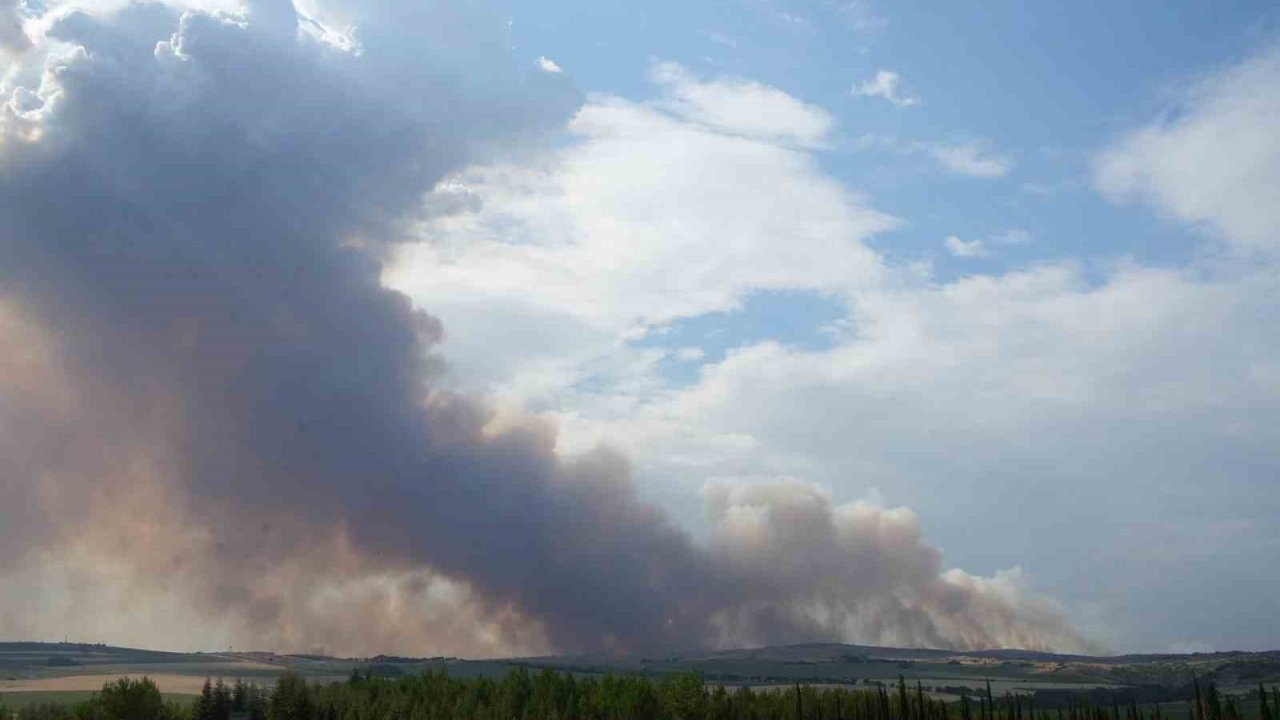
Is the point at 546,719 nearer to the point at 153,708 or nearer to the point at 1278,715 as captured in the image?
the point at 153,708

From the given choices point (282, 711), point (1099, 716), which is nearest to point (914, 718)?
point (1099, 716)

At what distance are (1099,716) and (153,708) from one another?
15756cm

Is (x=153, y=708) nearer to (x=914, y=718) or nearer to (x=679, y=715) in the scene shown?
(x=679, y=715)

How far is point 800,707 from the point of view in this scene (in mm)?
194750

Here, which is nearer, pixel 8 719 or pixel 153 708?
pixel 8 719

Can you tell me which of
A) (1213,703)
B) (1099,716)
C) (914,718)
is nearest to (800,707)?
(914,718)

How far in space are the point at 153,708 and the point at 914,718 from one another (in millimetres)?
125114

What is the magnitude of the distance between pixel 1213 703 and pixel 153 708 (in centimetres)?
17477

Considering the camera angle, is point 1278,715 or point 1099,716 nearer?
point 1278,715

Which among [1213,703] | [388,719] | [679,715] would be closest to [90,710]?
[388,719]

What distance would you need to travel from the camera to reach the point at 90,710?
19225cm

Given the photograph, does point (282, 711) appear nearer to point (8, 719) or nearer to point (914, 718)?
point (8, 719)

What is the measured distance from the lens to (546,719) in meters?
199

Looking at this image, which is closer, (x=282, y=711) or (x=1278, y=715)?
(x=1278, y=715)
